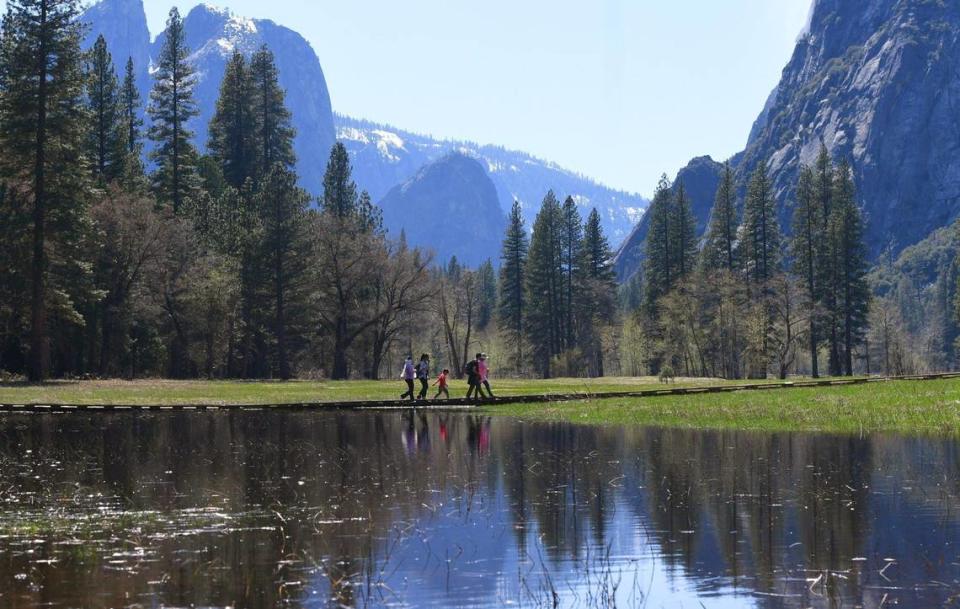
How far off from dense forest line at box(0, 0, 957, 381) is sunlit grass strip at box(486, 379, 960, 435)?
2869 cm

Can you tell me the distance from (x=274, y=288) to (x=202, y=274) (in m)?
6.96

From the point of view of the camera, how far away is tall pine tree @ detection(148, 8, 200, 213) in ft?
293

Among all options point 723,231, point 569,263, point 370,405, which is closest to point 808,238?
point 723,231

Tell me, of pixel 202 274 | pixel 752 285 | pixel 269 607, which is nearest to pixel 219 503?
pixel 269 607

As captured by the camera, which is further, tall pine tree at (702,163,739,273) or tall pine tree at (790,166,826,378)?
tall pine tree at (702,163,739,273)

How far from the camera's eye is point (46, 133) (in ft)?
183

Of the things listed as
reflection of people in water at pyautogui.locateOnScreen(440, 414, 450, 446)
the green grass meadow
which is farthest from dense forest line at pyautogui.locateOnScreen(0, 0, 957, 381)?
reflection of people in water at pyautogui.locateOnScreen(440, 414, 450, 446)

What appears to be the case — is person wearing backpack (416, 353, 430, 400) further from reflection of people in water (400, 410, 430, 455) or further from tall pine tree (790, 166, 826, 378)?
tall pine tree (790, 166, 826, 378)

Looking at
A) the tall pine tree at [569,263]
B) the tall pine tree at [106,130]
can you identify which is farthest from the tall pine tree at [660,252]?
the tall pine tree at [106,130]

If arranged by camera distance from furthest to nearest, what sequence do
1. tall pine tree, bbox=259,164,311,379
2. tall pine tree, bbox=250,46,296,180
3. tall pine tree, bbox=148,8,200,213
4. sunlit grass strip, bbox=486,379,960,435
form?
tall pine tree, bbox=250,46,296,180 < tall pine tree, bbox=148,8,200,213 < tall pine tree, bbox=259,164,311,379 < sunlit grass strip, bbox=486,379,960,435

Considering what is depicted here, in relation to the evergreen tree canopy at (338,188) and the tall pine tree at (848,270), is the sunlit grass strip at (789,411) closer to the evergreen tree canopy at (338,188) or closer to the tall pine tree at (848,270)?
the evergreen tree canopy at (338,188)

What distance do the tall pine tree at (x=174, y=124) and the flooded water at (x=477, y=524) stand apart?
67.1 metres

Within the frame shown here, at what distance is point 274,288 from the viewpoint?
264 ft

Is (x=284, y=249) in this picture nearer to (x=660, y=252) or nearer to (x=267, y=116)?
(x=267, y=116)
